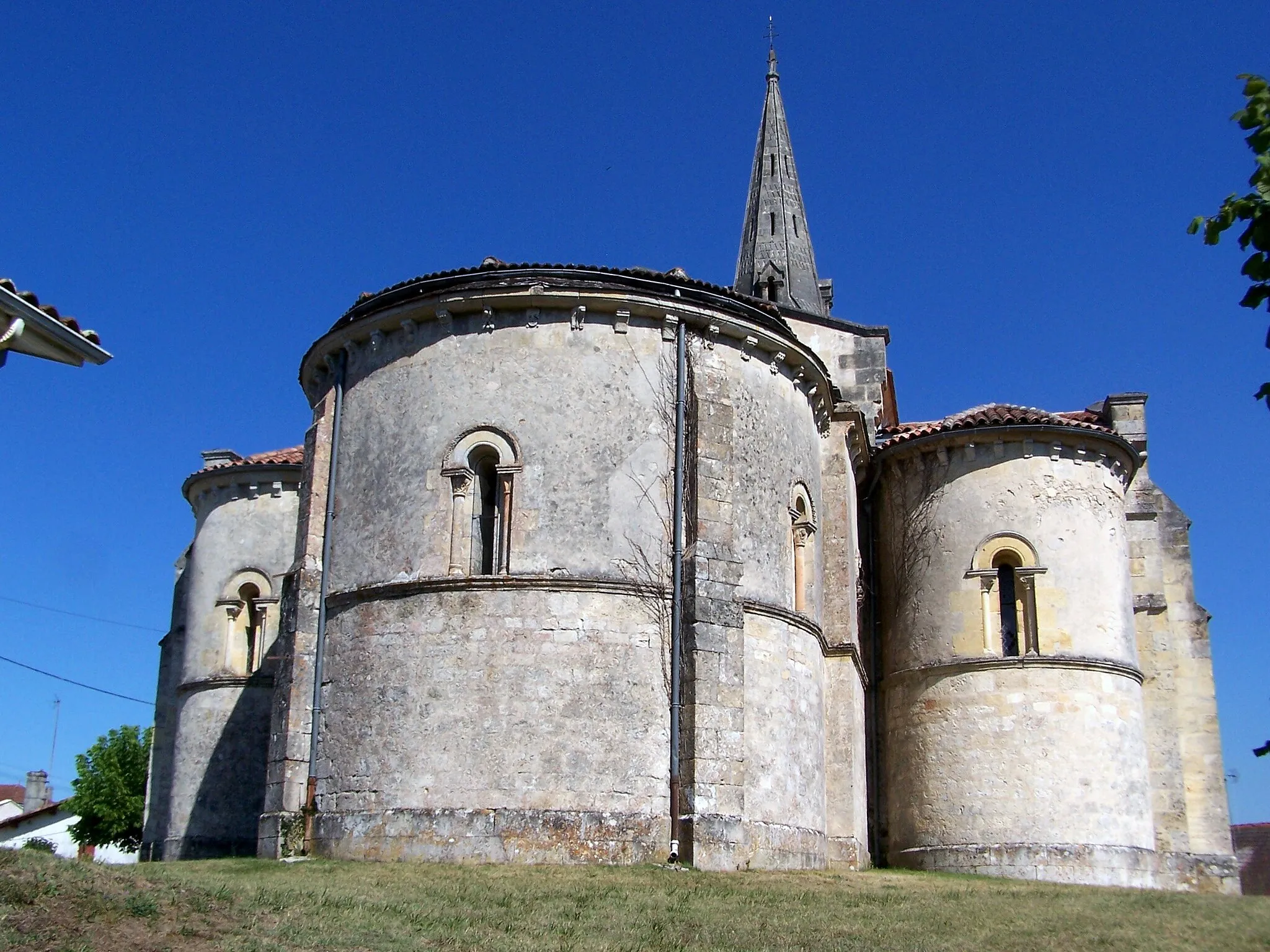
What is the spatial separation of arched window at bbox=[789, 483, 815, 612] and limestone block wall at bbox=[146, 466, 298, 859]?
412 inches

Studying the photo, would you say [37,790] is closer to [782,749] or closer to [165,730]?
[165,730]

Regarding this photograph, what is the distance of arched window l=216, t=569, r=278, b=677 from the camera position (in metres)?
25.4

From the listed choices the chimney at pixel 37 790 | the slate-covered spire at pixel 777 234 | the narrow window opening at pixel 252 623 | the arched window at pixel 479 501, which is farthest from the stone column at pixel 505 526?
the chimney at pixel 37 790

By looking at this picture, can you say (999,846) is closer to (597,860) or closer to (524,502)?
(597,860)

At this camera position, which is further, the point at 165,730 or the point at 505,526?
the point at 165,730

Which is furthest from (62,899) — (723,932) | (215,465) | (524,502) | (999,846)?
(215,465)

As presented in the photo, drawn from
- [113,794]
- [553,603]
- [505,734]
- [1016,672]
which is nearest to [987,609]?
[1016,672]

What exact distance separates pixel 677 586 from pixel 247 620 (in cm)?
1153

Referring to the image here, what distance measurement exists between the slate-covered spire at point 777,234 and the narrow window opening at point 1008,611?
12.8 metres

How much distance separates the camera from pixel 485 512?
1862 centimetres

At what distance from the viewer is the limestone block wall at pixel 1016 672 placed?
70.9 feet

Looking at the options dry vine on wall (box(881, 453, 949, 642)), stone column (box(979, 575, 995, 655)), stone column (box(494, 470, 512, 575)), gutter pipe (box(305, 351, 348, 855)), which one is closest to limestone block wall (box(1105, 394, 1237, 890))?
stone column (box(979, 575, 995, 655))

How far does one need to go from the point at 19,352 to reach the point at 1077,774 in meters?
17.0

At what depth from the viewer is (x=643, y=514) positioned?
1825 centimetres
